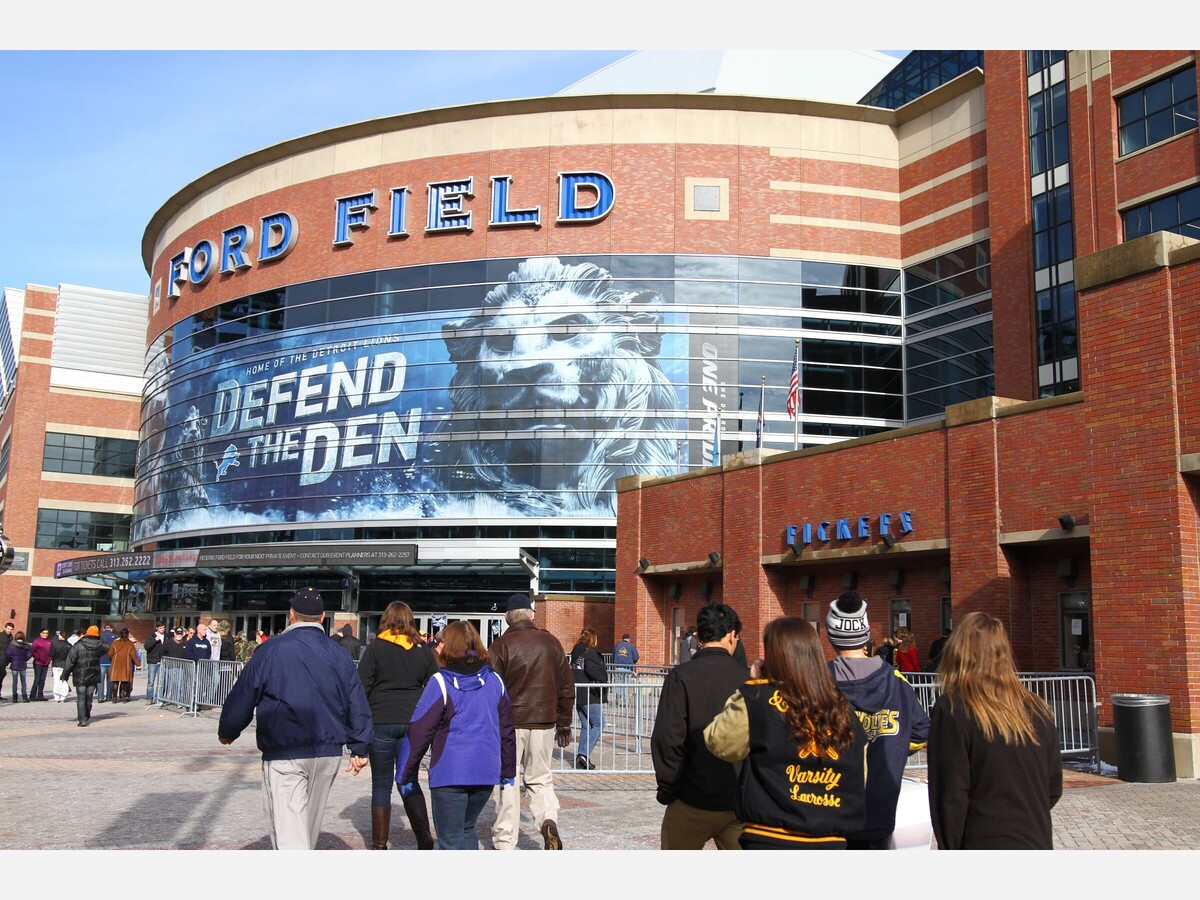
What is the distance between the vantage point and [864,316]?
45844mm

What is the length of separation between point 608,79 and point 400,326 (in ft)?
89.9

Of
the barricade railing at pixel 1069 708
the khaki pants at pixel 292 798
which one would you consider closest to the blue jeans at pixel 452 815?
the khaki pants at pixel 292 798

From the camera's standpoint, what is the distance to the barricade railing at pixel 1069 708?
604 inches

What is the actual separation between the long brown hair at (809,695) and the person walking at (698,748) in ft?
2.65

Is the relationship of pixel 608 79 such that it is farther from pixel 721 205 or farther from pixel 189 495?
pixel 189 495

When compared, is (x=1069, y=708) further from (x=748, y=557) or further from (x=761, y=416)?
(x=761, y=416)

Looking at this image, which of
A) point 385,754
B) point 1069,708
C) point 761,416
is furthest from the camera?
point 761,416

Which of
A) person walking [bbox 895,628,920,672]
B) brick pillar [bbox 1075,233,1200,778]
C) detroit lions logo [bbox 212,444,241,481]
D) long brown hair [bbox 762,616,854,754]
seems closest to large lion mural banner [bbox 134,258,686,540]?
detroit lions logo [bbox 212,444,241,481]

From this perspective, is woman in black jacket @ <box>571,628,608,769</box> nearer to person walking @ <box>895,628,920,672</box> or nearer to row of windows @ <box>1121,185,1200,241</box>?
person walking @ <box>895,628,920,672</box>

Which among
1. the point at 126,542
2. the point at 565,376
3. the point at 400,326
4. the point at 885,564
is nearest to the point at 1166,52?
the point at 885,564

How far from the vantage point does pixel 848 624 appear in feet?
19.4

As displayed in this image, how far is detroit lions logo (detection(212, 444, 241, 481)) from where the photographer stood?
51.3 m

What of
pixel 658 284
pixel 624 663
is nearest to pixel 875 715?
pixel 624 663

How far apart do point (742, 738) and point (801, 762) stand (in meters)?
0.26
